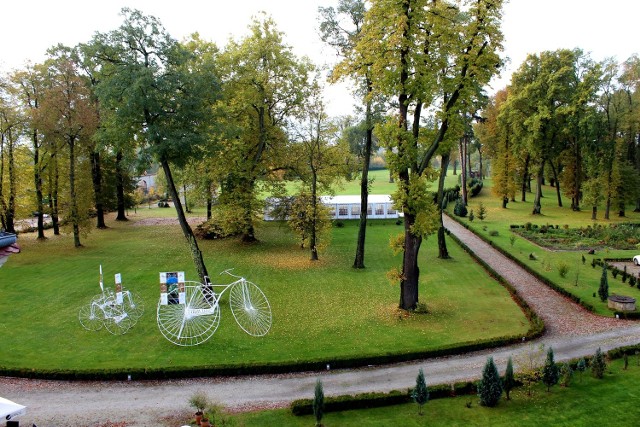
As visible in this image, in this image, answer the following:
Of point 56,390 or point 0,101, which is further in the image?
point 0,101

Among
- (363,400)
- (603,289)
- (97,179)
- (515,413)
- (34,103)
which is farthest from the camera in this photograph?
(97,179)

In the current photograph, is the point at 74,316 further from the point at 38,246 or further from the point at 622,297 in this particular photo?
the point at 622,297

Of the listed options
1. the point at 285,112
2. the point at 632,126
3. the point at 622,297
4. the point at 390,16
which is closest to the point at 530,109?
the point at 632,126

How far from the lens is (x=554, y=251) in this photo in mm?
32969

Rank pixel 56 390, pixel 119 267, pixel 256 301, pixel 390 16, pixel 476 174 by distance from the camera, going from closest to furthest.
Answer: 1. pixel 56 390
2. pixel 390 16
3. pixel 256 301
4. pixel 119 267
5. pixel 476 174

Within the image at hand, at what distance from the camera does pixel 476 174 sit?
85.2m

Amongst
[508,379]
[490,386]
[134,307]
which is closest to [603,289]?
[508,379]

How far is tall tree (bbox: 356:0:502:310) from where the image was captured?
741 inches

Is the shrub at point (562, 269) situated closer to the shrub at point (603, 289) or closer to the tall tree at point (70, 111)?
the shrub at point (603, 289)

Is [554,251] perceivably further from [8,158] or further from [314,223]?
[8,158]

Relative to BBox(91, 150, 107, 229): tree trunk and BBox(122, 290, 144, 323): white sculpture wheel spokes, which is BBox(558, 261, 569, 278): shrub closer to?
BBox(122, 290, 144, 323): white sculpture wheel spokes

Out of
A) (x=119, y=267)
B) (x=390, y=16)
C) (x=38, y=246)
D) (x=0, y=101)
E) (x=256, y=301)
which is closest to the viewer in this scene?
(x=390, y=16)

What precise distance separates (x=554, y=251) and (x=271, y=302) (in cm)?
2104

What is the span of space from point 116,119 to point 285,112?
1675 cm
